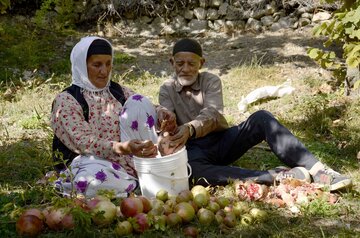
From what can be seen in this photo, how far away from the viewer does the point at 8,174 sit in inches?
151

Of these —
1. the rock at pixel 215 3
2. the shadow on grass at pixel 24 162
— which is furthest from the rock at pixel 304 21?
the shadow on grass at pixel 24 162

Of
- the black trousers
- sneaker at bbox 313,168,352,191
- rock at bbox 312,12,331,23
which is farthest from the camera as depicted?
rock at bbox 312,12,331,23

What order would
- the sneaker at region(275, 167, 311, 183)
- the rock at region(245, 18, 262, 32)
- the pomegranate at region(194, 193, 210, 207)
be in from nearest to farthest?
the pomegranate at region(194, 193, 210, 207) < the sneaker at region(275, 167, 311, 183) < the rock at region(245, 18, 262, 32)

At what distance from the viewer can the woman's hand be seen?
9.91 feet

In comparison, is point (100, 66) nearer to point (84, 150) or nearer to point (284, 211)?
point (84, 150)

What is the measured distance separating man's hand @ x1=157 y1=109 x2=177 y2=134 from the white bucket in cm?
30

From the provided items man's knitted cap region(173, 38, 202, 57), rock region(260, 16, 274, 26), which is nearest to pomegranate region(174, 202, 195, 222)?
man's knitted cap region(173, 38, 202, 57)

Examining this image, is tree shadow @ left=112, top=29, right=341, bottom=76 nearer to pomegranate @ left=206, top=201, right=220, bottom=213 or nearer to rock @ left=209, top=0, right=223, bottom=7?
rock @ left=209, top=0, right=223, bottom=7

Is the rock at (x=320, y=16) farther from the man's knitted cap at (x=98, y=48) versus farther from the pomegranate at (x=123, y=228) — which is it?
the pomegranate at (x=123, y=228)

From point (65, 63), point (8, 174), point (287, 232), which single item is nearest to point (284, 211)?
point (287, 232)

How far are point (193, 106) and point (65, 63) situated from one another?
396cm

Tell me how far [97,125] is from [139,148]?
0.50 metres

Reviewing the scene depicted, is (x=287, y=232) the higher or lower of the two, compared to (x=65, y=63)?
lower

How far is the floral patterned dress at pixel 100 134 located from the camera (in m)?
3.19
